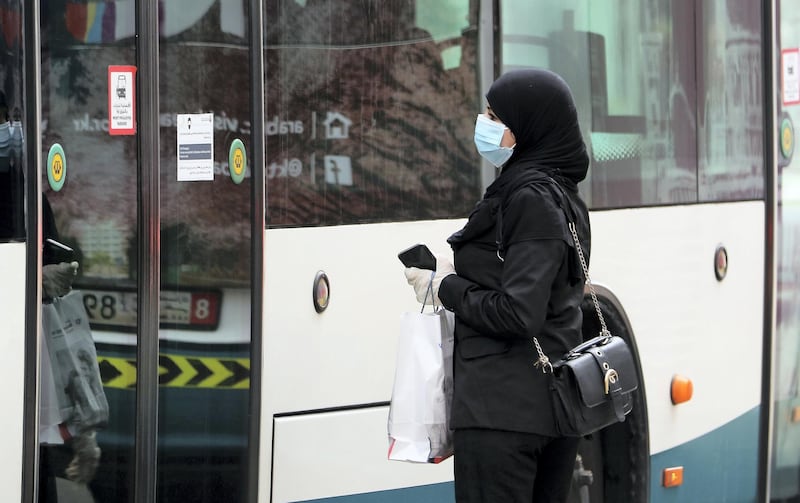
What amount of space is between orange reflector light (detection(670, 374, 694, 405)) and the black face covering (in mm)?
1907

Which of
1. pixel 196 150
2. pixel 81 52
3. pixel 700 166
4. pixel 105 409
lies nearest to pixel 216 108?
pixel 196 150

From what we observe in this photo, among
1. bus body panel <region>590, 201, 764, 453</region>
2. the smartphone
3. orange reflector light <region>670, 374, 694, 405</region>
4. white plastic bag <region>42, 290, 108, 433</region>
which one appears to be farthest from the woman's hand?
orange reflector light <region>670, 374, 694, 405</region>

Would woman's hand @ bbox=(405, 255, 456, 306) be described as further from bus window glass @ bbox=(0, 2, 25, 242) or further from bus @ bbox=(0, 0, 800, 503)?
bus window glass @ bbox=(0, 2, 25, 242)

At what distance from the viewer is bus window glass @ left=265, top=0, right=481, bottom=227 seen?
3898 mm

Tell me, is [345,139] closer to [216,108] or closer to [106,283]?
[216,108]

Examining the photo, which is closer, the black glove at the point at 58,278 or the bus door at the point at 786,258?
the black glove at the point at 58,278

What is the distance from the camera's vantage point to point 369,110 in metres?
4.12

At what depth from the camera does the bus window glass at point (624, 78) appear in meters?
4.62

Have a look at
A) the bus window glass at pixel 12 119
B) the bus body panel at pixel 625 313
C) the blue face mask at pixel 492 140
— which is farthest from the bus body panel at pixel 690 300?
the bus window glass at pixel 12 119

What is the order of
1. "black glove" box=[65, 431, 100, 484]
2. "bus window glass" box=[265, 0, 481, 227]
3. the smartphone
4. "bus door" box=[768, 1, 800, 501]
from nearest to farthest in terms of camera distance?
the smartphone, "black glove" box=[65, 431, 100, 484], "bus window glass" box=[265, 0, 481, 227], "bus door" box=[768, 1, 800, 501]

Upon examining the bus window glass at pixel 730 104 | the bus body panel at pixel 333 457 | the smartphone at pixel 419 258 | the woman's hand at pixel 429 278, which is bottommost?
the bus body panel at pixel 333 457

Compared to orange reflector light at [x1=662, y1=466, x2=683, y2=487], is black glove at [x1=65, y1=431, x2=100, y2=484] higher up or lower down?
higher up

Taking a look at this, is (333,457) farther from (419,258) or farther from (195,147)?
(195,147)

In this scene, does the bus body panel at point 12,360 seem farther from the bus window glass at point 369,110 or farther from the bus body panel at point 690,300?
the bus body panel at point 690,300
